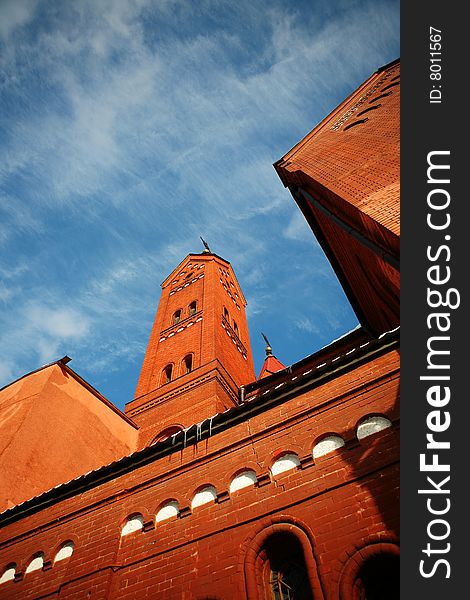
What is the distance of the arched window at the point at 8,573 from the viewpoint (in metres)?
7.12

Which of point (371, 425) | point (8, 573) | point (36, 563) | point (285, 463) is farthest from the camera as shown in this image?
point (8, 573)

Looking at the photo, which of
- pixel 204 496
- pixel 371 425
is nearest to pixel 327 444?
pixel 371 425

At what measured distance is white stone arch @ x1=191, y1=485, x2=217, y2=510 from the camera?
6074 millimetres

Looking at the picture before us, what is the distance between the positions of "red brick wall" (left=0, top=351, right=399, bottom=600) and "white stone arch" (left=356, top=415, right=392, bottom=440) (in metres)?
0.07

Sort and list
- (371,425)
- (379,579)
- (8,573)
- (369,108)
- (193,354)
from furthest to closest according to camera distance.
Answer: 1. (193,354)
2. (369,108)
3. (8,573)
4. (371,425)
5. (379,579)

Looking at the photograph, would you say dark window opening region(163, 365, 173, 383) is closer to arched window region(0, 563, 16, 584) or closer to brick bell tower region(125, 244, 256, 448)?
brick bell tower region(125, 244, 256, 448)

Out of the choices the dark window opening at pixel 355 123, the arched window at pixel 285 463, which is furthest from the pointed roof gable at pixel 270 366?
the arched window at pixel 285 463

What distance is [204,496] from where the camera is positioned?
20.2 ft

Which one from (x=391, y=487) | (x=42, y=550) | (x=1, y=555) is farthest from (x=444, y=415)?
(x=1, y=555)

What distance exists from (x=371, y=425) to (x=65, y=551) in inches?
205

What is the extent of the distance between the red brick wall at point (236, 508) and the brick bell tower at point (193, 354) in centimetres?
684

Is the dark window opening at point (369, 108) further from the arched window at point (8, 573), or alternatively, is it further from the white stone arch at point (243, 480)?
the arched window at point (8, 573)

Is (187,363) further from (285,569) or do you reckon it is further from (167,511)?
(285,569)

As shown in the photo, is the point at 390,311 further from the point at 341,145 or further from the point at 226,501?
the point at 226,501
